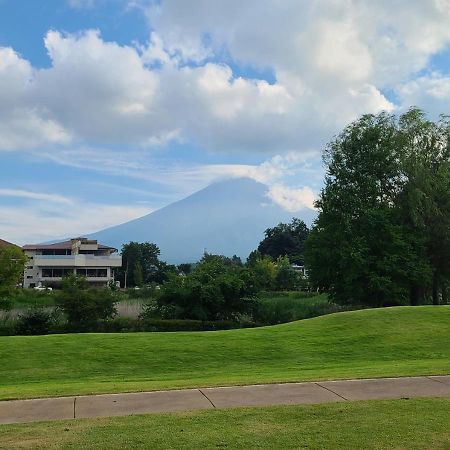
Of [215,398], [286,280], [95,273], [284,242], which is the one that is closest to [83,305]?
[215,398]

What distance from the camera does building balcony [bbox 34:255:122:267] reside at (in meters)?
83.9

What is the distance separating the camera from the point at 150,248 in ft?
347

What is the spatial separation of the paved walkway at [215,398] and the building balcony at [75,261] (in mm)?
78061

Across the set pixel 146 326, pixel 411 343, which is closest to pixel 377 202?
pixel 146 326

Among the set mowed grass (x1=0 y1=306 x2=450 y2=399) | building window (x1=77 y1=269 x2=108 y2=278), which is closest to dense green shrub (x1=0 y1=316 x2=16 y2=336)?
mowed grass (x1=0 y1=306 x2=450 y2=399)

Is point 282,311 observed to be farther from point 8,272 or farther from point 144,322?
point 8,272

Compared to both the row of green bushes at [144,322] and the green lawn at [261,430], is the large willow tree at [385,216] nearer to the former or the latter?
the row of green bushes at [144,322]

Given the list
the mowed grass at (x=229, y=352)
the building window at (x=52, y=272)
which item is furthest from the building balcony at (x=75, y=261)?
the mowed grass at (x=229, y=352)

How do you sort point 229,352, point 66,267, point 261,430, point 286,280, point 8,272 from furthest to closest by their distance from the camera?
point 66,267
point 286,280
point 8,272
point 229,352
point 261,430

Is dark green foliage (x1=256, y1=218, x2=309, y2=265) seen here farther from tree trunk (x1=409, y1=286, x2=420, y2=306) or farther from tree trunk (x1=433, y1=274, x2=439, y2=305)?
tree trunk (x1=409, y1=286, x2=420, y2=306)

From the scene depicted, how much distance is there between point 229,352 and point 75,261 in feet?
238

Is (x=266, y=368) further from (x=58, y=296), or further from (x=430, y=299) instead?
(x=430, y=299)

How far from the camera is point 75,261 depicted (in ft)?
275

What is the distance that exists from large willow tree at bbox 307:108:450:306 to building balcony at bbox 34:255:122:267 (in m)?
52.6
